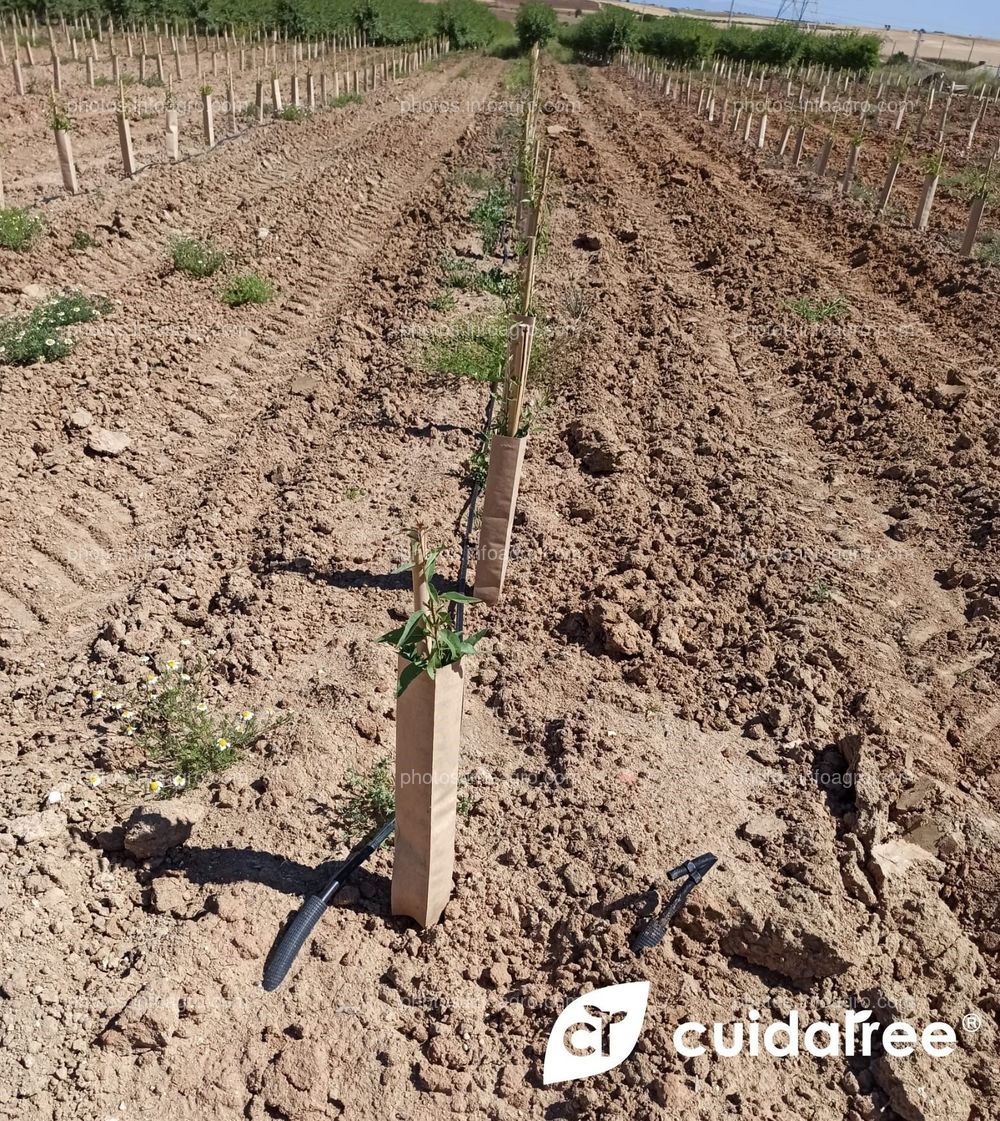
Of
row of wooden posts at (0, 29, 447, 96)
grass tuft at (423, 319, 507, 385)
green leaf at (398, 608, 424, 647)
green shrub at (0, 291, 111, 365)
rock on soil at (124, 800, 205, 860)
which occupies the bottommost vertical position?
rock on soil at (124, 800, 205, 860)

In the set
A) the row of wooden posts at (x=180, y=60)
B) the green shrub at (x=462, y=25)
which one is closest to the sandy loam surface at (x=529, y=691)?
the row of wooden posts at (x=180, y=60)

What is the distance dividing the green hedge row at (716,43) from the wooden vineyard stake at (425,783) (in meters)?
43.8

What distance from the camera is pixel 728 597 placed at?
15.4ft

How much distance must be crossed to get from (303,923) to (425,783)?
0.70 meters

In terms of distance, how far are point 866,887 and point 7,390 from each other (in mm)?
5986

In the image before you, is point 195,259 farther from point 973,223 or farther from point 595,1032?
point 973,223

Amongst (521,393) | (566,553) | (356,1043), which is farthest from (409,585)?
(356,1043)

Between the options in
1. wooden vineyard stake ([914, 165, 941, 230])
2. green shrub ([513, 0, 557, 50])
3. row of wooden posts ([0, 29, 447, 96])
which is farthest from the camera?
green shrub ([513, 0, 557, 50])

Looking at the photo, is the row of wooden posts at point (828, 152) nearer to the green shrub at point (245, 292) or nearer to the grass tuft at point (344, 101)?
the green shrub at point (245, 292)

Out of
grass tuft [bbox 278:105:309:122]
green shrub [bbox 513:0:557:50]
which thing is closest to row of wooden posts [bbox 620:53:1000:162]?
green shrub [bbox 513:0:557:50]

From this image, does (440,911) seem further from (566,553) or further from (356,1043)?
(566,553)

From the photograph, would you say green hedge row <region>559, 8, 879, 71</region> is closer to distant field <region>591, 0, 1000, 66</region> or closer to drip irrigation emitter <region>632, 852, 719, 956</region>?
distant field <region>591, 0, 1000, 66</region>

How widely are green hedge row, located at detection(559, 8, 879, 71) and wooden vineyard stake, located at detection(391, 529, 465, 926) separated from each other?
43.8m

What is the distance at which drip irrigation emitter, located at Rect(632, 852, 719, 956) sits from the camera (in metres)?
2.92
